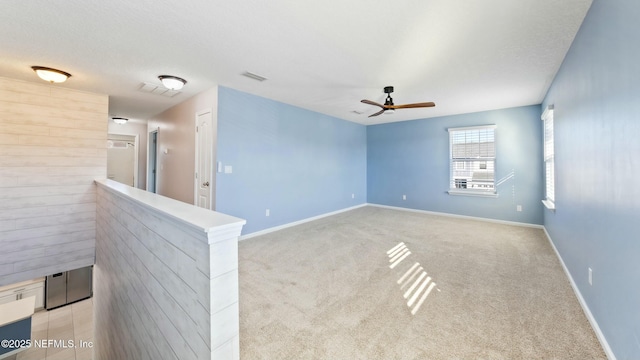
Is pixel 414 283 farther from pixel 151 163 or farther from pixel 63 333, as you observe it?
pixel 151 163

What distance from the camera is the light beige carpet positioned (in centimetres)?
159

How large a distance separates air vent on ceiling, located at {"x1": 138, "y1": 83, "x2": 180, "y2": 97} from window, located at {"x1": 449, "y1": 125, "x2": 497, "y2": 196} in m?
5.77

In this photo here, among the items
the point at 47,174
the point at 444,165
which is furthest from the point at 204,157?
the point at 444,165

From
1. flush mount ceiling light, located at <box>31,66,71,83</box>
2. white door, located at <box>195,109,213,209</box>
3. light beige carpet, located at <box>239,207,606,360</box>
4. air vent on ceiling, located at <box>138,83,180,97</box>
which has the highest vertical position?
air vent on ceiling, located at <box>138,83,180,97</box>

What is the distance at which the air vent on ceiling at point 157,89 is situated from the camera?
3.61 metres

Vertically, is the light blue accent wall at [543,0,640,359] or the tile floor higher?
the light blue accent wall at [543,0,640,359]

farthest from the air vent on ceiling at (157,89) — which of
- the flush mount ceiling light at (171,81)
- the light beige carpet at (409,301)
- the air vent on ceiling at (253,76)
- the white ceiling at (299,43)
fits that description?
the light beige carpet at (409,301)

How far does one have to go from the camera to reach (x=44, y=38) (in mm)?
2248

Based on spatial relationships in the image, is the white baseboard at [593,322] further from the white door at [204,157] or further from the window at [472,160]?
the white door at [204,157]

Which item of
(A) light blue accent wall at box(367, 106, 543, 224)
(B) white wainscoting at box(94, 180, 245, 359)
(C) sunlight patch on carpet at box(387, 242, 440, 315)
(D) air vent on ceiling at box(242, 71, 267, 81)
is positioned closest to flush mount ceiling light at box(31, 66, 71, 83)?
(B) white wainscoting at box(94, 180, 245, 359)

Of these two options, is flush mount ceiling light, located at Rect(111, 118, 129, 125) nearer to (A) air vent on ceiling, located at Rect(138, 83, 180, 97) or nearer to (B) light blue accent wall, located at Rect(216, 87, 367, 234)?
(A) air vent on ceiling, located at Rect(138, 83, 180, 97)

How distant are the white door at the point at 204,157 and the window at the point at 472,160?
5.14 meters

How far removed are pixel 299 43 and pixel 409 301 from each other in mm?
2674

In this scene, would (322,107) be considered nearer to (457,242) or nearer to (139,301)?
(457,242)
